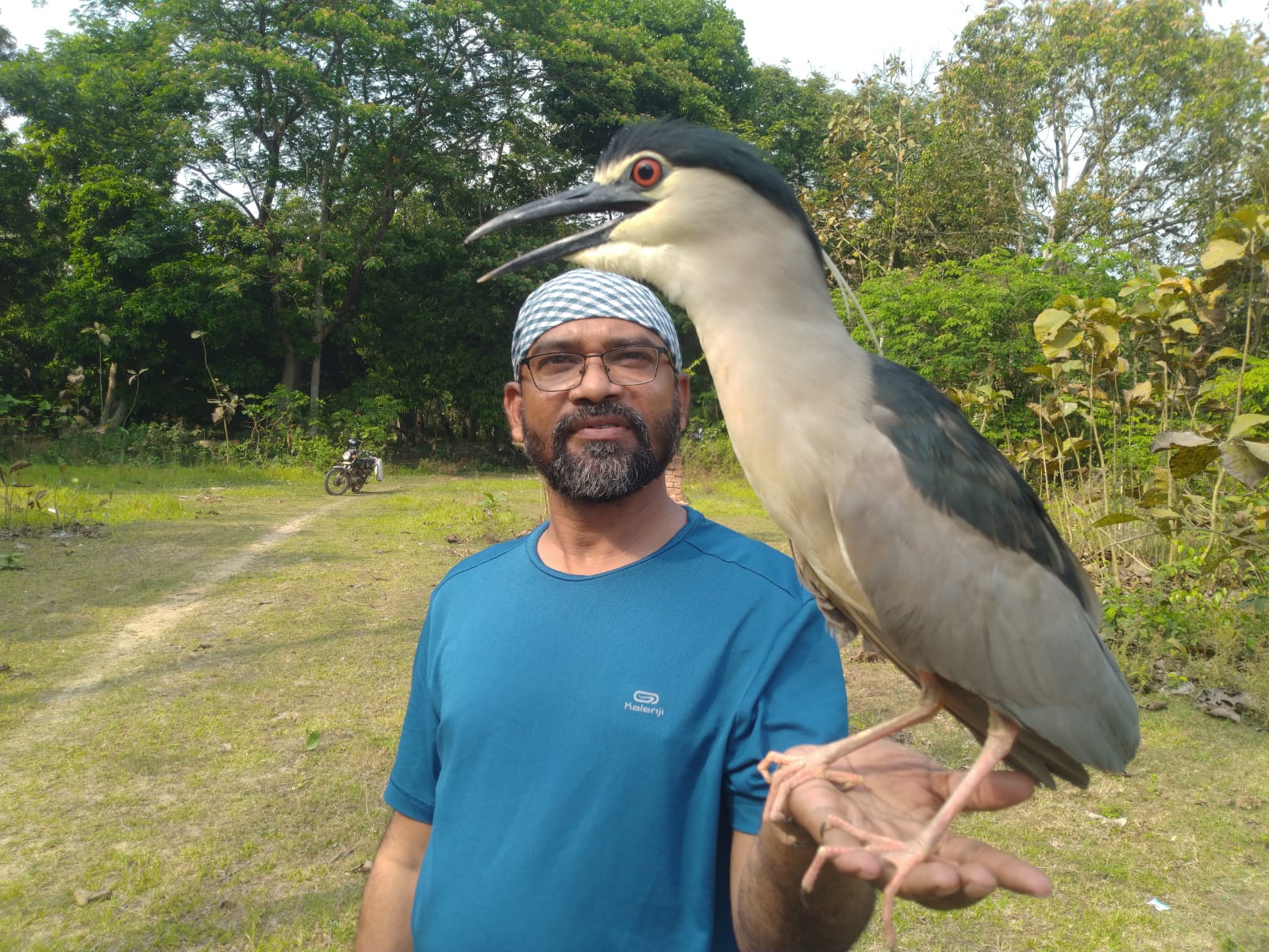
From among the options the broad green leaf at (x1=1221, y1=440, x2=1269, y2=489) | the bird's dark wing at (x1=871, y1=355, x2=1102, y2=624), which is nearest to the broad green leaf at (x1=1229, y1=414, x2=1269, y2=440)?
the broad green leaf at (x1=1221, y1=440, x2=1269, y2=489)

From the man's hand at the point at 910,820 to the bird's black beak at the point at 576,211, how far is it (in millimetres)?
1065

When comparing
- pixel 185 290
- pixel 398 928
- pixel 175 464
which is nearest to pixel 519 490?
pixel 175 464

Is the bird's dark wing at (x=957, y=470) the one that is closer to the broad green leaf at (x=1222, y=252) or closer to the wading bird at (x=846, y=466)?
the wading bird at (x=846, y=466)

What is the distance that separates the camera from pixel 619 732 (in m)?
1.66

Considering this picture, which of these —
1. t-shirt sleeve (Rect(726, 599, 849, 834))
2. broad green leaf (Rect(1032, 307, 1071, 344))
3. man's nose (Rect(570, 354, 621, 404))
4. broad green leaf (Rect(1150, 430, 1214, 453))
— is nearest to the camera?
t-shirt sleeve (Rect(726, 599, 849, 834))

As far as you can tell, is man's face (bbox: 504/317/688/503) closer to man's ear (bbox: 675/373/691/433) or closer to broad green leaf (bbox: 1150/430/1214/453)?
man's ear (bbox: 675/373/691/433)

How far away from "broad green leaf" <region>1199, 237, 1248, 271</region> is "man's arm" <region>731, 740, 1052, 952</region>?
16.5ft

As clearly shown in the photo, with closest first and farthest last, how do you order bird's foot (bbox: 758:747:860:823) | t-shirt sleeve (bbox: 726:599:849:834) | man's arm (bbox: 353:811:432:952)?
bird's foot (bbox: 758:747:860:823), t-shirt sleeve (bbox: 726:599:849:834), man's arm (bbox: 353:811:432:952)

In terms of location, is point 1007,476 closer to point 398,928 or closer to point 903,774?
point 903,774

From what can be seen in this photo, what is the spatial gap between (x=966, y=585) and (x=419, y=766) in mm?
1330

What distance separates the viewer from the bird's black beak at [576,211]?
1.62m

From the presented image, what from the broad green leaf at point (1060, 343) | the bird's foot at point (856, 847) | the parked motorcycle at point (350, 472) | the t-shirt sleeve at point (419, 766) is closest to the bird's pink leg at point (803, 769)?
the bird's foot at point (856, 847)

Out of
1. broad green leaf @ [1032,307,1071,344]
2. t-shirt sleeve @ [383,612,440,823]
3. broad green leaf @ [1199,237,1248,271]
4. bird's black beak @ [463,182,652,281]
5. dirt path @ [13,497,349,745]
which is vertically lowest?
dirt path @ [13,497,349,745]

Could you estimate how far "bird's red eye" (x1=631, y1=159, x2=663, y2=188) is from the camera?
1656 mm
